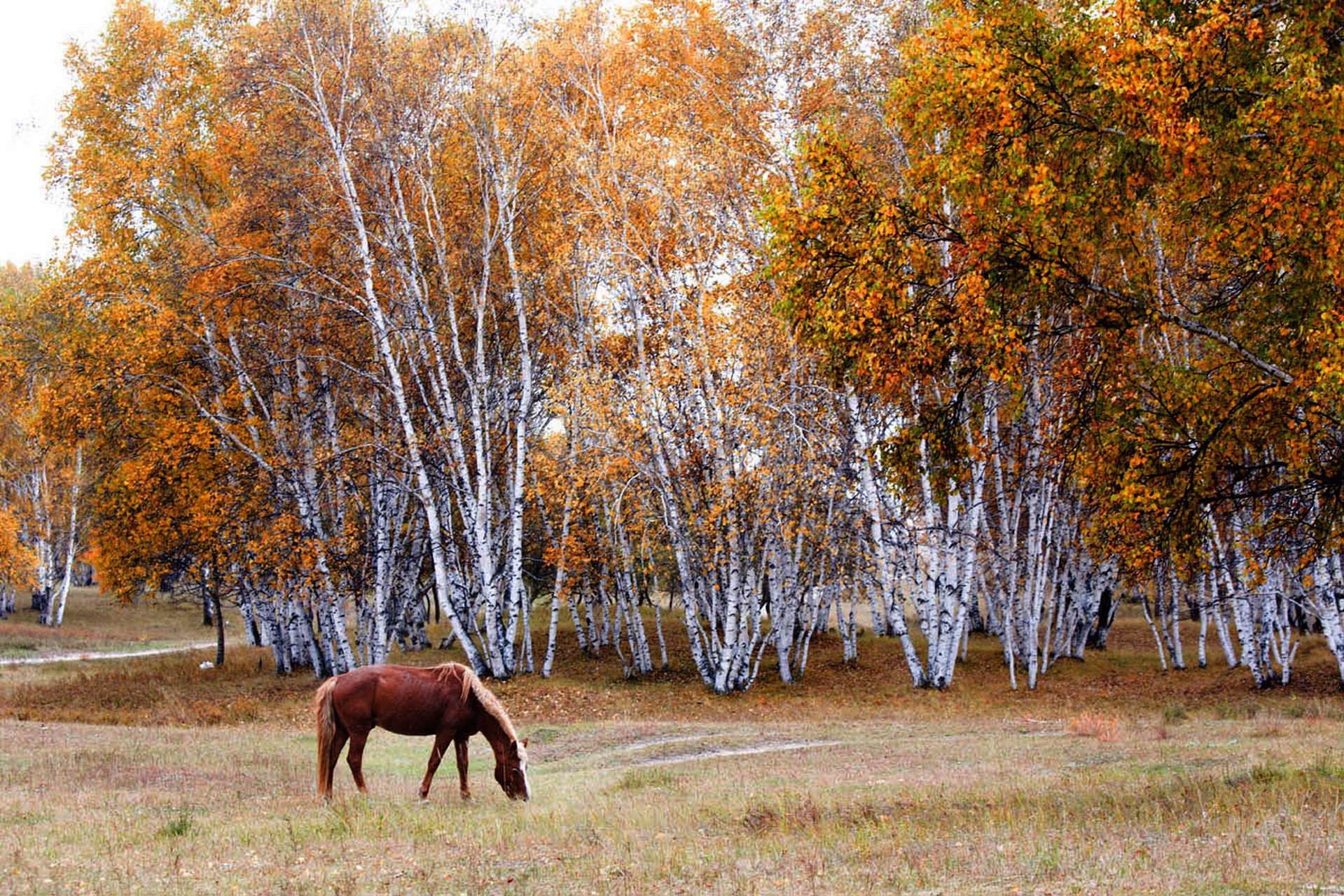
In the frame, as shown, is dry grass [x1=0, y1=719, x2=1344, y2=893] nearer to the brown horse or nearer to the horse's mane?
the brown horse

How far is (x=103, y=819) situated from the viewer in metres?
11.1

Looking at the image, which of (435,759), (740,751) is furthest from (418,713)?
(740,751)

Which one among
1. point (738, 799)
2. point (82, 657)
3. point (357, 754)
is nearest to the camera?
point (738, 799)

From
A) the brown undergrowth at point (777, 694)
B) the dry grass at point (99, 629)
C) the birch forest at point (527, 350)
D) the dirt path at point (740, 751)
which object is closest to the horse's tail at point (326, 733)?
the dirt path at point (740, 751)

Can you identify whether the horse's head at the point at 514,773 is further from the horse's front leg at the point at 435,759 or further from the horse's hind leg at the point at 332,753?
the horse's hind leg at the point at 332,753

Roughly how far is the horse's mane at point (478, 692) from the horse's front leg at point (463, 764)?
63cm

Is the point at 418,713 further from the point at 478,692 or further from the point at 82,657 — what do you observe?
the point at 82,657

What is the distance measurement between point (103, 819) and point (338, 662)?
19759 mm

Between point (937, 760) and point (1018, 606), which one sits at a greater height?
point (1018, 606)

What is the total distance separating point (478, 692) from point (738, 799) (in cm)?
370

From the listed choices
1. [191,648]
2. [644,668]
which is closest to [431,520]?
[644,668]

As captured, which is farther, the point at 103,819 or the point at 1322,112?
the point at 103,819

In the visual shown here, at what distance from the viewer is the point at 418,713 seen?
13.5 metres

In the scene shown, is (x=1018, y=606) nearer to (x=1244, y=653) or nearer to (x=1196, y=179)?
(x=1244, y=653)
